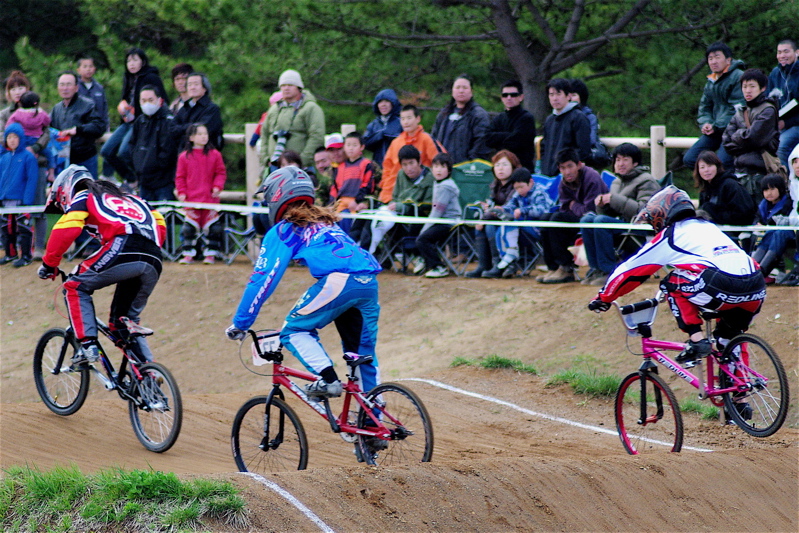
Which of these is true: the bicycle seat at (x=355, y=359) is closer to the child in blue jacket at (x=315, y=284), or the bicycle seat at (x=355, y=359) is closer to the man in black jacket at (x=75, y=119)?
the child in blue jacket at (x=315, y=284)

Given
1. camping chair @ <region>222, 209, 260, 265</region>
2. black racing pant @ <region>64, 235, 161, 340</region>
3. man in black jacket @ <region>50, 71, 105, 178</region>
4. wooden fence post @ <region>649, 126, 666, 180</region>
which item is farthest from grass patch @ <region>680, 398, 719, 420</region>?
man in black jacket @ <region>50, 71, 105, 178</region>

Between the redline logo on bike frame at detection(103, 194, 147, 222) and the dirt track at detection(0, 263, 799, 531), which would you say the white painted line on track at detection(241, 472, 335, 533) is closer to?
the dirt track at detection(0, 263, 799, 531)

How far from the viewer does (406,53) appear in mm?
18719

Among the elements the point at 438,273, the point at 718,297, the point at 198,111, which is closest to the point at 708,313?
the point at 718,297

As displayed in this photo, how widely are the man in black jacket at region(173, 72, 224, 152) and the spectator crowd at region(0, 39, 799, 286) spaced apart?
2cm

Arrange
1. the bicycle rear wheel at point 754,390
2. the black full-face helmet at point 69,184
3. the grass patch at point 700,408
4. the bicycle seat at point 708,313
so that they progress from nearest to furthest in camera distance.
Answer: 1. the bicycle rear wheel at point 754,390
2. the bicycle seat at point 708,313
3. the black full-face helmet at point 69,184
4. the grass patch at point 700,408

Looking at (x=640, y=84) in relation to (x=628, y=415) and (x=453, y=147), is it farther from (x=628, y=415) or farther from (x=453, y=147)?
(x=628, y=415)

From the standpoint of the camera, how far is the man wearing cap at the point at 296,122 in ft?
45.8

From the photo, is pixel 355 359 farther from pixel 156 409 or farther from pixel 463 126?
pixel 463 126

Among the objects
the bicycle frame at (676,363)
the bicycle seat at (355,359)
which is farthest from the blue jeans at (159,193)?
the bicycle frame at (676,363)

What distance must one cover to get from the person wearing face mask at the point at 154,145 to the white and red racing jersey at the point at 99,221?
21.0 ft

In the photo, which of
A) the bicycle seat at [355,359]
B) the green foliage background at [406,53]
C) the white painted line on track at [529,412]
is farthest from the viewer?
the green foliage background at [406,53]

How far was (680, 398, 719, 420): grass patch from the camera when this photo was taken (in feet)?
30.5

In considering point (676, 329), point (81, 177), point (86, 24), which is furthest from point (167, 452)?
point (86, 24)
